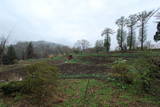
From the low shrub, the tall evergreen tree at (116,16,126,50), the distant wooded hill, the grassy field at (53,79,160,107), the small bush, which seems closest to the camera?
the grassy field at (53,79,160,107)

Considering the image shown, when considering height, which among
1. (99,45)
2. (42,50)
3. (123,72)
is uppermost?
(99,45)

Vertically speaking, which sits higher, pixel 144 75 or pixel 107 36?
pixel 107 36

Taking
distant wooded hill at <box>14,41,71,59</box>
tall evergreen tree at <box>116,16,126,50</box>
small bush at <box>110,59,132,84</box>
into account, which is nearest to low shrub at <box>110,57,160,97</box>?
small bush at <box>110,59,132,84</box>

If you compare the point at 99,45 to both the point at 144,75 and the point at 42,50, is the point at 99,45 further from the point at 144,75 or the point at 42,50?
the point at 144,75

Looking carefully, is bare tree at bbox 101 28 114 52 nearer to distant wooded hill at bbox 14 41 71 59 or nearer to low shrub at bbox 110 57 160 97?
distant wooded hill at bbox 14 41 71 59

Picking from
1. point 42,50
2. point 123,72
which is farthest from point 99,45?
point 123,72

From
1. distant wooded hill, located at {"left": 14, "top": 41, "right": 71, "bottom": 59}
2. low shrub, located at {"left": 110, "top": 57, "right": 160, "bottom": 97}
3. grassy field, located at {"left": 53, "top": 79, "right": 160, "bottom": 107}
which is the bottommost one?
grassy field, located at {"left": 53, "top": 79, "right": 160, "bottom": 107}

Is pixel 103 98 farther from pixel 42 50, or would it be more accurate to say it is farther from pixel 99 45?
pixel 42 50

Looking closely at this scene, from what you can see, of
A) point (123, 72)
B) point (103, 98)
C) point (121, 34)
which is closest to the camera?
point (103, 98)

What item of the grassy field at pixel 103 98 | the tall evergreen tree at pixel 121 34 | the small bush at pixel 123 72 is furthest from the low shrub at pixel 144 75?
the tall evergreen tree at pixel 121 34

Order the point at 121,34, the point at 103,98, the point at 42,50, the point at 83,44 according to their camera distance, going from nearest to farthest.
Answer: the point at 103,98 → the point at 121,34 → the point at 83,44 → the point at 42,50

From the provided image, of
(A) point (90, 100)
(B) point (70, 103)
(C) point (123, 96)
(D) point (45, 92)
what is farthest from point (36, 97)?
(C) point (123, 96)

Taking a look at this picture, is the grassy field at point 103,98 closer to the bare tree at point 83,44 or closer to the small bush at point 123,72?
the small bush at point 123,72

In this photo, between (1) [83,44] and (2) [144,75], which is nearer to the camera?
(2) [144,75]
